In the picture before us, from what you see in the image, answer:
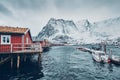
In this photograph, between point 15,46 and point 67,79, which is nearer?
point 67,79

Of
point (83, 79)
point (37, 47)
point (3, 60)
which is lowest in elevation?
point (83, 79)

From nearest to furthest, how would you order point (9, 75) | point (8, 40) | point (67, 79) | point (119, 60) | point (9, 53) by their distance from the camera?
point (67, 79) → point (9, 75) → point (9, 53) → point (8, 40) → point (119, 60)

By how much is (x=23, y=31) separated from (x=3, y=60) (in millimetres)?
6513

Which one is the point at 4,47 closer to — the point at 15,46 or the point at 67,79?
the point at 15,46

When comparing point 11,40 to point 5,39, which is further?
point 11,40

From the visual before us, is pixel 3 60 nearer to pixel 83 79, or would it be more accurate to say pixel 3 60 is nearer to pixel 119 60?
pixel 83 79

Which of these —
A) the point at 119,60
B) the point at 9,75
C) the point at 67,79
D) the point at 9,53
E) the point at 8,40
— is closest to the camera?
the point at 67,79

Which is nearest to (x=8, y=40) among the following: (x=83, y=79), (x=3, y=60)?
(x=3, y=60)

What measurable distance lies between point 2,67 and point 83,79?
15.3 metres

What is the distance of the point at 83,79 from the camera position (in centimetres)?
2317

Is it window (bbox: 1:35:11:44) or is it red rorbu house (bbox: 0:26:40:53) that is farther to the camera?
window (bbox: 1:35:11:44)

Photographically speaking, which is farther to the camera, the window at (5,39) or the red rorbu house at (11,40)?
the window at (5,39)

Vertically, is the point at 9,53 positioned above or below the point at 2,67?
above

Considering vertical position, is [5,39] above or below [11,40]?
above
